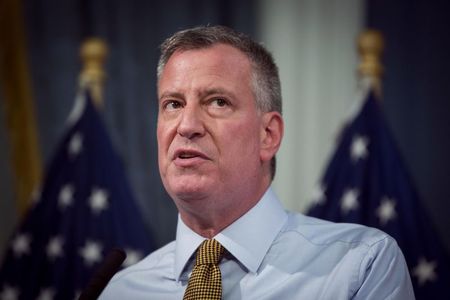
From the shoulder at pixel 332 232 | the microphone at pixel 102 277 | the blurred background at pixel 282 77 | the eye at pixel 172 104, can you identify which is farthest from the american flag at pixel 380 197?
the microphone at pixel 102 277

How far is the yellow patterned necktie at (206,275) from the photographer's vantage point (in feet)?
4.77

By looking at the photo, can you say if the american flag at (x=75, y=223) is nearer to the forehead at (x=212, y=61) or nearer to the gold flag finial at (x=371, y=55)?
the gold flag finial at (x=371, y=55)

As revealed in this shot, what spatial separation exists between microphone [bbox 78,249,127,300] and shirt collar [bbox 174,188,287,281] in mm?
218

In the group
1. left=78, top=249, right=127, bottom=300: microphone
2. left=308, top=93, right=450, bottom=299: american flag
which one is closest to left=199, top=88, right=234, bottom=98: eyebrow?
left=78, top=249, right=127, bottom=300: microphone

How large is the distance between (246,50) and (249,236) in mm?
420

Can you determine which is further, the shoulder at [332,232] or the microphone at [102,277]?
the shoulder at [332,232]

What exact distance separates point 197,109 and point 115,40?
2.00 m

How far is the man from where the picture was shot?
1.46 m

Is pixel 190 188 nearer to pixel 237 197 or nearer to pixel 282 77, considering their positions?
pixel 237 197

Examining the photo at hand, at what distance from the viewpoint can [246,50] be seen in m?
1.60

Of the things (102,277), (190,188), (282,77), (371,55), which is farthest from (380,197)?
(102,277)

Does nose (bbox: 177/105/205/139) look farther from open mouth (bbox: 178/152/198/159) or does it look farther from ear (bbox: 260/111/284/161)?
ear (bbox: 260/111/284/161)

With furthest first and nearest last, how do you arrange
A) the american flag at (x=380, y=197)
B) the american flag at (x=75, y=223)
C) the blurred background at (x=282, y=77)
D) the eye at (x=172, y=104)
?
the blurred background at (x=282, y=77), the american flag at (x=75, y=223), the american flag at (x=380, y=197), the eye at (x=172, y=104)

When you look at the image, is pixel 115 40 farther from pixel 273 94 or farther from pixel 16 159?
pixel 273 94
